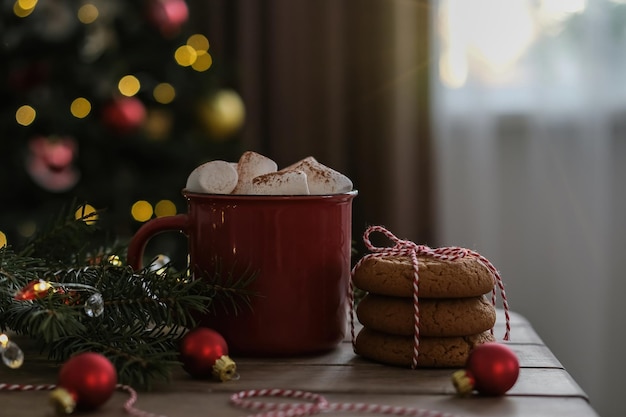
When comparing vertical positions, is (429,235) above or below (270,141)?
below

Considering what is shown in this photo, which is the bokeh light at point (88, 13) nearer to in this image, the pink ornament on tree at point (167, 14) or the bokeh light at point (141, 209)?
the pink ornament on tree at point (167, 14)

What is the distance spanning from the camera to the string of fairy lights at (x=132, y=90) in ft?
6.81

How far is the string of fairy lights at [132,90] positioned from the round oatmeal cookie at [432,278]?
155 cm

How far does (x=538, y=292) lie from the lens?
243cm

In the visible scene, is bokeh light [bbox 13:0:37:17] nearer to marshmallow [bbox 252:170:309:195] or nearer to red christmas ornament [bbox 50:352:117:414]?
marshmallow [bbox 252:170:309:195]

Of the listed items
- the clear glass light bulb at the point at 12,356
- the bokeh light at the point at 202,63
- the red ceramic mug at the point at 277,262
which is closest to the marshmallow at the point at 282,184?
the red ceramic mug at the point at 277,262

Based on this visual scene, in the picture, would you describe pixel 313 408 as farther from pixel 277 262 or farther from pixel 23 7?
pixel 23 7

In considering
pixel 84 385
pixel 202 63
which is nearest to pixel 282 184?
pixel 84 385

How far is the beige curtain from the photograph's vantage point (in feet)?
7.95

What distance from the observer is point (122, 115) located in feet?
6.88

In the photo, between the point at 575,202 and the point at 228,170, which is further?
the point at 575,202

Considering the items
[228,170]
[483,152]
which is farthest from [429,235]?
[228,170]

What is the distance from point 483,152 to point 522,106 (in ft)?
0.58

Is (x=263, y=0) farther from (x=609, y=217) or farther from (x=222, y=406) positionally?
(x=222, y=406)
